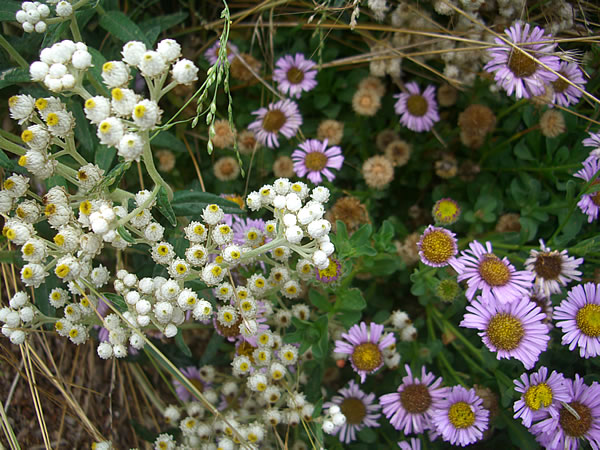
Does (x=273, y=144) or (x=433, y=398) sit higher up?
(x=273, y=144)

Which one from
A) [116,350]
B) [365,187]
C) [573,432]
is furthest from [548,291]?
[116,350]

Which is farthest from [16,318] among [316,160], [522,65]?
[522,65]

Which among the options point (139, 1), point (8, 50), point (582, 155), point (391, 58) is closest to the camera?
point (8, 50)

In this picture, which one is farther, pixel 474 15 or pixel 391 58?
pixel 391 58

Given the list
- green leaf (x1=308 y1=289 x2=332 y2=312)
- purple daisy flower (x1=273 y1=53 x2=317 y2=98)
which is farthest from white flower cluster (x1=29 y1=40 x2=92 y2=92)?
purple daisy flower (x1=273 y1=53 x2=317 y2=98)

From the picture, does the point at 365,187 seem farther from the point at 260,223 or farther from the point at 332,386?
the point at 332,386

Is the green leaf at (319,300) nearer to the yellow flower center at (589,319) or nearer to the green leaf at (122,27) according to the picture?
the yellow flower center at (589,319)

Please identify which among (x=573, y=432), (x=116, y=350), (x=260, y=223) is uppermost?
(x=260, y=223)
